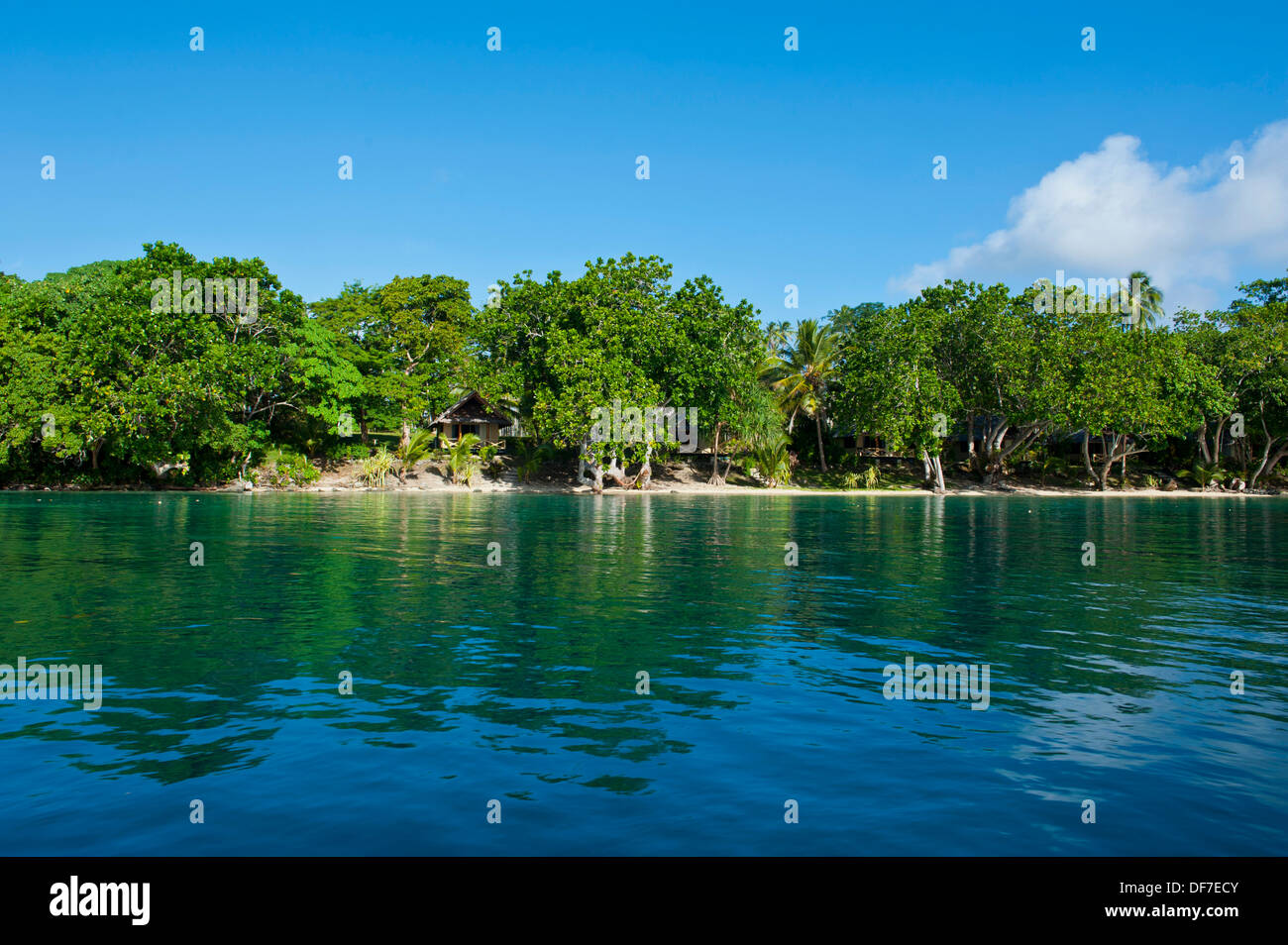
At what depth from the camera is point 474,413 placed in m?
74.1

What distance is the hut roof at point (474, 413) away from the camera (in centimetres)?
7212

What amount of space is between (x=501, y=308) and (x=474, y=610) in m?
50.4

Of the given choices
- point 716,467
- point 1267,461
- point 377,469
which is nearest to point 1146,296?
point 1267,461

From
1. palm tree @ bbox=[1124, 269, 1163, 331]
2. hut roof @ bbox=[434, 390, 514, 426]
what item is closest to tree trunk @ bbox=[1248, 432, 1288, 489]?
palm tree @ bbox=[1124, 269, 1163, 331]

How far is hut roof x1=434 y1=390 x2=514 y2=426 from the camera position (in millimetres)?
72125

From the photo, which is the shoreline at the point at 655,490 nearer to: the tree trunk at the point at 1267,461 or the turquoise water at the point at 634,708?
the tree trunk at the point at 1267,461

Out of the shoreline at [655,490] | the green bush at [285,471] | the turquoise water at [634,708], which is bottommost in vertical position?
the turquoise water at [634,708]

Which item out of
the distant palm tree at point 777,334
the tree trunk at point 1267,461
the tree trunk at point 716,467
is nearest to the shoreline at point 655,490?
the tree trunk at point 716,467

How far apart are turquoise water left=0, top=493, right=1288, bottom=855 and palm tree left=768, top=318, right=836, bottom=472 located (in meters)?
49.7

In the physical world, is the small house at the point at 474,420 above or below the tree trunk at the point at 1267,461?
above

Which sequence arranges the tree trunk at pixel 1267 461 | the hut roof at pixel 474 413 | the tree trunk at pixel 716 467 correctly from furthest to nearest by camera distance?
1. the hut roof at pixel 474 413
2. the tree trunk at pixel 716 467
3. the tree trunk at pixel 1267 461

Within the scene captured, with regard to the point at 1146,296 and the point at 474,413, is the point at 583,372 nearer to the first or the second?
the point at 474,413

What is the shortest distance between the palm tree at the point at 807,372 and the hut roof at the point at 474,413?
2327cm
